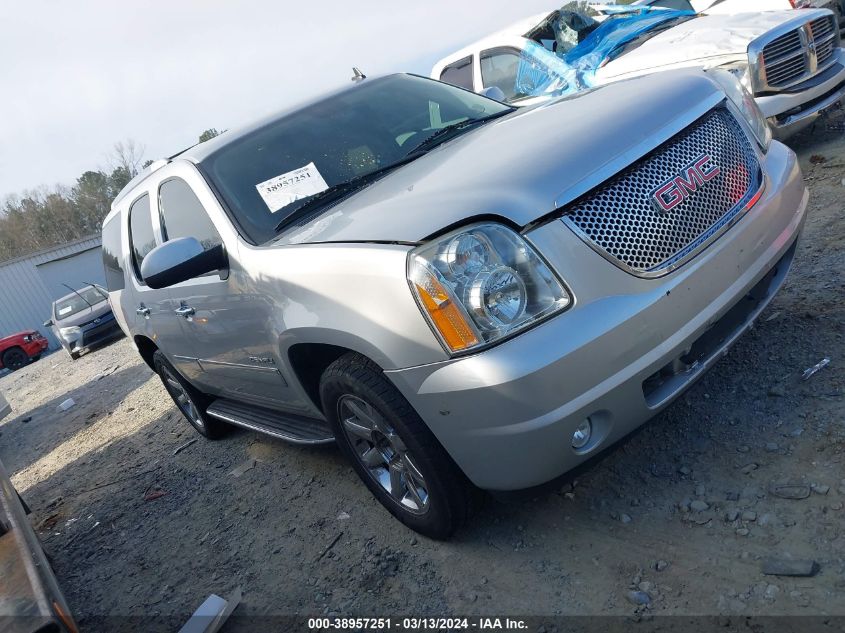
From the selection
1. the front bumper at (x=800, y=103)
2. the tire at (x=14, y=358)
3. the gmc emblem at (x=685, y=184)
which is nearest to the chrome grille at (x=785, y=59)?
the front bumper at (x=800, y=103)

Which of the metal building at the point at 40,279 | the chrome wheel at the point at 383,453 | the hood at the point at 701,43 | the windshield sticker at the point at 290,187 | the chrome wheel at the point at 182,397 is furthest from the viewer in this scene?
the metal building at the point at 40,279

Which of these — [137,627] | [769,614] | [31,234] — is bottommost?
[769,614]

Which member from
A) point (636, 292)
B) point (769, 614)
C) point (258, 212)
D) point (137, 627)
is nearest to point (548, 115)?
point (636, 292)

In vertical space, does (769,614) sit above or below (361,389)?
below

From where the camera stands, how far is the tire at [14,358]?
1978 centimetres

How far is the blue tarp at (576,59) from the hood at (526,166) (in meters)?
4.12

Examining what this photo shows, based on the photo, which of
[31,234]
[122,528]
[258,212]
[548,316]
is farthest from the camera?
[31,234]

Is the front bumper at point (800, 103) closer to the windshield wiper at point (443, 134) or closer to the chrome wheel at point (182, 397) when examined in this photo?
the windshield wiper at point (443, 134)

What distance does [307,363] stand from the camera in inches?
111

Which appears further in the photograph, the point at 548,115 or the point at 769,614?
the point at 548,115

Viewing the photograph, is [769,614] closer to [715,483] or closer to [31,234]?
[715,483]

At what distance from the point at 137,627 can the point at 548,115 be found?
116 inches

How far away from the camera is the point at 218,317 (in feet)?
10.7

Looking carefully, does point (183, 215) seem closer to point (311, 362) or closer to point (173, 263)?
point (173, 263)
